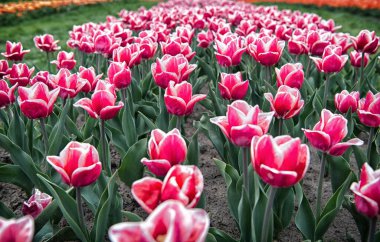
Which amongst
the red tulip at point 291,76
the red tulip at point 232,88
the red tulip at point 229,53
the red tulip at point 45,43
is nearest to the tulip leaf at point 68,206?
the red tulip at point 232,88

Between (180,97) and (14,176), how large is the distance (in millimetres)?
873

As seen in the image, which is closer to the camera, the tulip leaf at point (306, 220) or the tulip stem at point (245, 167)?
the tulip stem at point (245, 167)

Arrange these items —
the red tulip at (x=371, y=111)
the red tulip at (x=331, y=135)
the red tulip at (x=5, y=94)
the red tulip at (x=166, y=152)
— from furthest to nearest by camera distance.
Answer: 1. the red tulip at (x=5, y=94)
2. the red tulip at (x=371, y=111)
3. the red tulip at (x=331, y=135)
4. the red tulip at (x=166, y=152)

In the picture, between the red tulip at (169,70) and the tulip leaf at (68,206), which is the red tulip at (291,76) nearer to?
the red tulip at (169,70)

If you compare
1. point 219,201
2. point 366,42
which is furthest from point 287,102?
point 366,42

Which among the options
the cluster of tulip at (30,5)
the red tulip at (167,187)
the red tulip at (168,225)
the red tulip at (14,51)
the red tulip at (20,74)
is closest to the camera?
the red tulip at (168,225)

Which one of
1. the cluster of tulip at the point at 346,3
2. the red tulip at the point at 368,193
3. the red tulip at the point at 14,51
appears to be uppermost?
the red tulip at the point at 368,193

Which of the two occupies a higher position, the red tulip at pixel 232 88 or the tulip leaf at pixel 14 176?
the red tulip at pixel 232 88

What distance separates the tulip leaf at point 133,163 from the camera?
183 centimetres

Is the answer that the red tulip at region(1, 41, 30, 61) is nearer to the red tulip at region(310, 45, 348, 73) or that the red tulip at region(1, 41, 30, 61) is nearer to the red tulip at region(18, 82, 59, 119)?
the red tulip at region(18, 82, 59, 119)

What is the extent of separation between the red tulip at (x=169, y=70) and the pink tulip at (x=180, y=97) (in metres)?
0.35

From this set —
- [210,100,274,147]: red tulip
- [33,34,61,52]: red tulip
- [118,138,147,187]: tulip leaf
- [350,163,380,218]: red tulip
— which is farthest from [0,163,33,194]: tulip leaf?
[33,34,61,52]: red tulip

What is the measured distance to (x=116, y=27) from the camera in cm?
372

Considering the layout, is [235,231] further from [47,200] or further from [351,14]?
[351,14]
